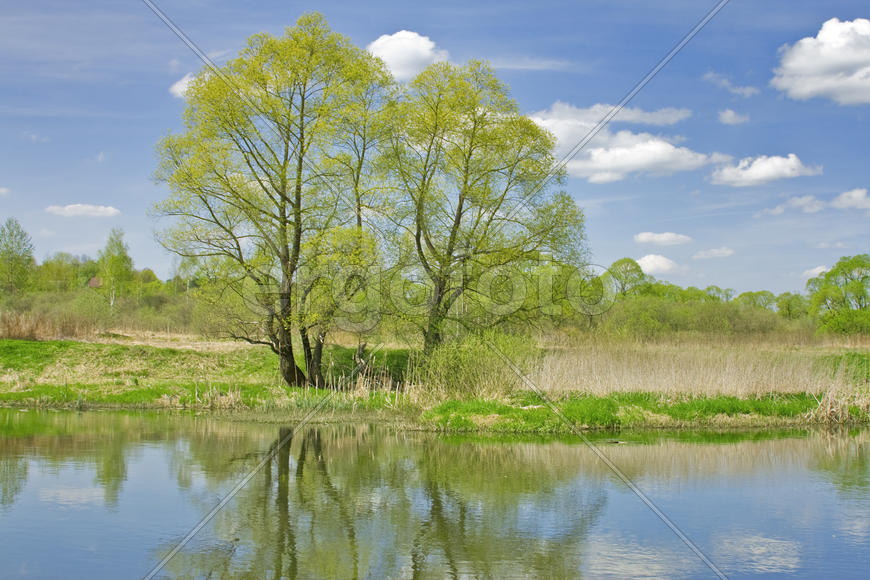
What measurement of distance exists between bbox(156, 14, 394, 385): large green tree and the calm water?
8.92 metres

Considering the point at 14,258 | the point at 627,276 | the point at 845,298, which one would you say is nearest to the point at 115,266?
the point at 14,258

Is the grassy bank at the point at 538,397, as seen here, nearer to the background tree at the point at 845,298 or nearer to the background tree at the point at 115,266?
the background tree at the point at 845,298

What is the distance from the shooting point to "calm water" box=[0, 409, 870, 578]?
23.4 ft

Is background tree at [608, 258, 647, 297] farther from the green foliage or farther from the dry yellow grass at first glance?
the dry yellow grass

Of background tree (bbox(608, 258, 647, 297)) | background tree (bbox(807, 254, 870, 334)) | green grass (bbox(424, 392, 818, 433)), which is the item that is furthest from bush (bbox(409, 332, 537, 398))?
background tree (bbox(608, 258, 647, 297))

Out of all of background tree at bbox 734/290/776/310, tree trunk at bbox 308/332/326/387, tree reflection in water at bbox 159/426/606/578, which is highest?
background tree at bbox 734/290/776/310

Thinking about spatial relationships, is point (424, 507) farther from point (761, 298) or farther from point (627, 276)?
point (761, 298)

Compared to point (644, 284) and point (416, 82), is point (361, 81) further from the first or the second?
point (644, 284)

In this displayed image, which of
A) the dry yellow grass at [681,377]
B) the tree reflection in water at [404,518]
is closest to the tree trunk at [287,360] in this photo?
the dry yellow grass at [681,377]

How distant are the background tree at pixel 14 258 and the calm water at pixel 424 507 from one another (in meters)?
47.1

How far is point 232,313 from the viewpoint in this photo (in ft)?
74.9

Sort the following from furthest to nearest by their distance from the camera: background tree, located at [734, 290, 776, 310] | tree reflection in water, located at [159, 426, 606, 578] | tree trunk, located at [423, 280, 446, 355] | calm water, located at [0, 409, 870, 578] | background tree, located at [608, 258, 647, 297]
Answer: background tree, located at [734, 290, 776, 310] → background tree, located at [608, 258, 647, 297] → tree trunk, located at [423, 280, 446, 355] → calm water, located at [0, 409, 870, 578] → tree reflection in water, located at [159, 426, 606, 578]

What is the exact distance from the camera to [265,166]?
23984 mm

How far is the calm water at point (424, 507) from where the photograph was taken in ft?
23.4
